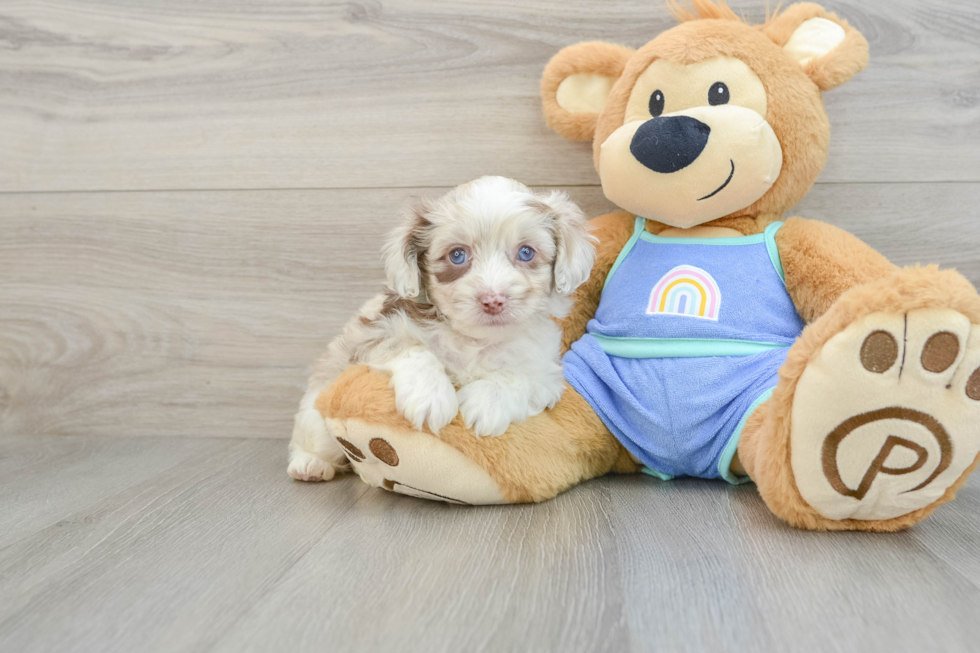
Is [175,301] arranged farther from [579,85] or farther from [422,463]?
[579,85]

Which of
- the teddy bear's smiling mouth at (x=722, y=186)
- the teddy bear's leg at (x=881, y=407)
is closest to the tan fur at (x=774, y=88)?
the teddy bear's smiling mouth at (x=722, y=186)

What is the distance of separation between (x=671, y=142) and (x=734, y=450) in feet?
1.79

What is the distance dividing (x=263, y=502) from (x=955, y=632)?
1067 millimetres

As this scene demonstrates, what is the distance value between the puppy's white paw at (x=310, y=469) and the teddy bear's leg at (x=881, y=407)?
85 cm

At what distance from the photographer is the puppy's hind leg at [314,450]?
143 cm

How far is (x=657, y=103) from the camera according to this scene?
135 cm

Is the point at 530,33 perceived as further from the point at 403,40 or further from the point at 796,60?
the point at 796,60

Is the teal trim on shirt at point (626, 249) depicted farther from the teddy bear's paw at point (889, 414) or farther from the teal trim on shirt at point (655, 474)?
the teddy bear's paw at point (889, 414)

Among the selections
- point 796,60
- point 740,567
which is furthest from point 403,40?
point 740,567

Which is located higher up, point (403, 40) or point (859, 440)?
point (403, 40)

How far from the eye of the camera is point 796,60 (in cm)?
136

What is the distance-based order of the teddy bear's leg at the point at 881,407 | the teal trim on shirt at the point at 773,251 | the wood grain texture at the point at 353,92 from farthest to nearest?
the wood grain texture at the point at 353,92 → the teal trim on shirt at the point at 773,251 → the teddy bear's leg at the point at 881,407

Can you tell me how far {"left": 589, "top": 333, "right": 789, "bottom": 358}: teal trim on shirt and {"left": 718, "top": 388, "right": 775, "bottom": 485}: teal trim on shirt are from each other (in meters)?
0.10

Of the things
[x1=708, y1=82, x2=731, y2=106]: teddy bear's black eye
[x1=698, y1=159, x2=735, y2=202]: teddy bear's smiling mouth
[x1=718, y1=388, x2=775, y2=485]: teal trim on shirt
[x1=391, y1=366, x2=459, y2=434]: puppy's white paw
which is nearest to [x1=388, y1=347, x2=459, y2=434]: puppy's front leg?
[x1=391, y1=366, x2=459, y2=434]: puppy's white paw
